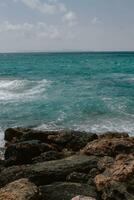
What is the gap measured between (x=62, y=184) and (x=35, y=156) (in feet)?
11.7

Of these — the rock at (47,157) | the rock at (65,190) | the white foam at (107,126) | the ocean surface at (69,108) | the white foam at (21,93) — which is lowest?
the white foam at (21,93)

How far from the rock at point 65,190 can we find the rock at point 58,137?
4723 mm

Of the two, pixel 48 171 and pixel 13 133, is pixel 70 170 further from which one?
pixel 13 133

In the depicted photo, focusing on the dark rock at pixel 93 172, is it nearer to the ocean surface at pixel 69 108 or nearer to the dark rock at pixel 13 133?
the dark rock at pixel 13 133

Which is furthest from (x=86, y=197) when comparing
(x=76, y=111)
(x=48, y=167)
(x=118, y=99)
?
(x=118, y=99)

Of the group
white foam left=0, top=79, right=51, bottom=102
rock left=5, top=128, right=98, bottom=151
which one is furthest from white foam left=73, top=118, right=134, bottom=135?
white foam left=0, top=79, right=51, bottom=102

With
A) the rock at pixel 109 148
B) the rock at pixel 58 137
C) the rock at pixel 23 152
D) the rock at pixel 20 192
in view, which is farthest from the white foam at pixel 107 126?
the rock at pixel 20 192

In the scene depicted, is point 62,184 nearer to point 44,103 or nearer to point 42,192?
point 42,192

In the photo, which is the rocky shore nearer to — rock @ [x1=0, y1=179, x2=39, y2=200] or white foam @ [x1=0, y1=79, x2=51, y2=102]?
rock @ [x1=0, y1=179, x2=39, y2=200]

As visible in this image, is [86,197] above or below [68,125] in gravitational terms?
above

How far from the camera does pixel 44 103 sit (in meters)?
25.2

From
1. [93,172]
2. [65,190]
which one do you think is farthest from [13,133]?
[65,190]

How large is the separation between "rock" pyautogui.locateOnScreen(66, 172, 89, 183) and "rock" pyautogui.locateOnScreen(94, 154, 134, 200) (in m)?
0.46

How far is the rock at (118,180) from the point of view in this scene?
26.5 ft
